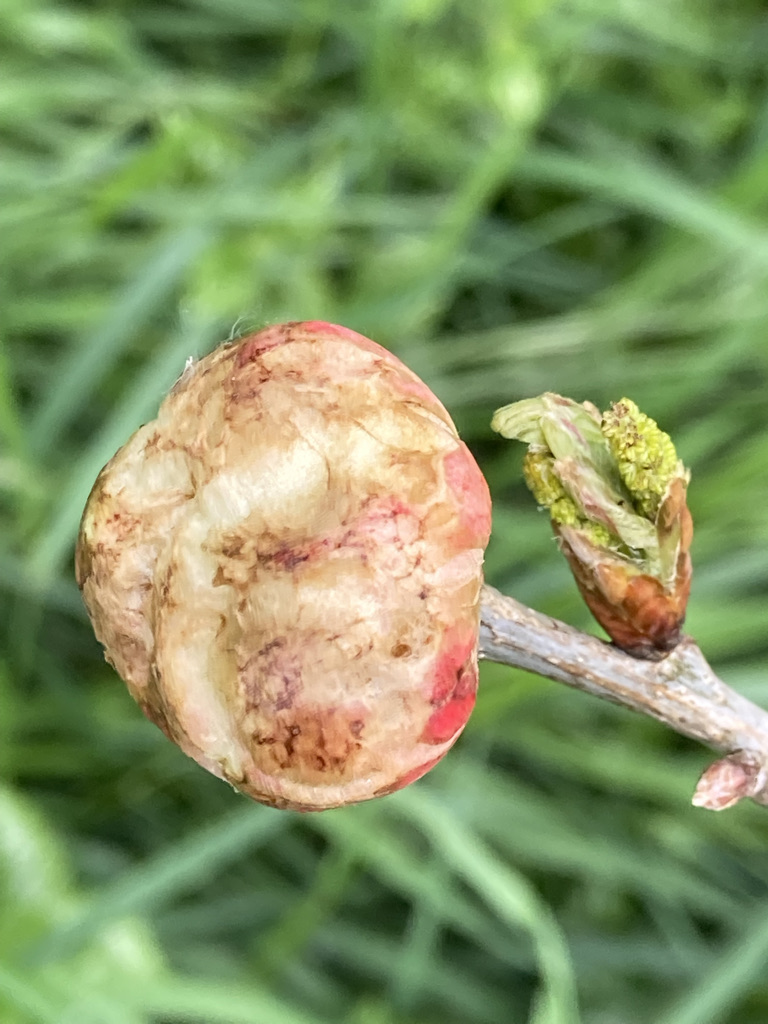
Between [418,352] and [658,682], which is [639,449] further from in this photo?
[418,352]

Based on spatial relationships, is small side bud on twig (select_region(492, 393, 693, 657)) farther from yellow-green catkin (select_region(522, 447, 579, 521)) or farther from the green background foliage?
the green background foliage

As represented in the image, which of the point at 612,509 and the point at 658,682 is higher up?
the point at 612,509

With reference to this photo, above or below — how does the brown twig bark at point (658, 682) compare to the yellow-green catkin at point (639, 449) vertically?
below

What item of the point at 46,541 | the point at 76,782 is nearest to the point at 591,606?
the point at 46,541

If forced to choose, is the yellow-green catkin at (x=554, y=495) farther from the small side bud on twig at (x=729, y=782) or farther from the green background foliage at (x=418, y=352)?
the green background foliage at (x=418, y=352)

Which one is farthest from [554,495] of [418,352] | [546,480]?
[418,352]

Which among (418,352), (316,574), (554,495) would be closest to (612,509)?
(554,495)

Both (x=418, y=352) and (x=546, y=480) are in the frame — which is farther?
(x=418, y=352)

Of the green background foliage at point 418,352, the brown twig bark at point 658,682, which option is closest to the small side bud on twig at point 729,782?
the brown twig bark at point 658,682
